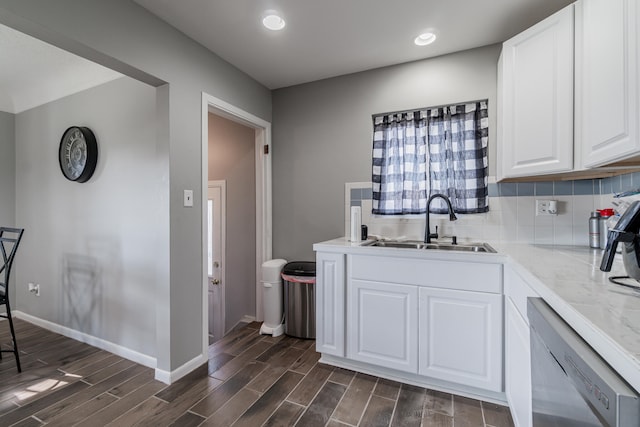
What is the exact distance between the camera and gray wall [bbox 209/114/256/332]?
3146 millimetres

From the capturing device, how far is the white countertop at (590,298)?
1.77 feet

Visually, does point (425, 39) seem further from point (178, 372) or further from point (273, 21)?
point (178, 372)

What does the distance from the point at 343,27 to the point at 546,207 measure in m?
1.95

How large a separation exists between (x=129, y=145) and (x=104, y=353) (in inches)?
69.8

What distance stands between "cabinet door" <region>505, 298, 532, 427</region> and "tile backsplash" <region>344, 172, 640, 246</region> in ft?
2.61

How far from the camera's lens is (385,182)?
2537mm

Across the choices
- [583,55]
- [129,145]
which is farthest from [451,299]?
[129,145]

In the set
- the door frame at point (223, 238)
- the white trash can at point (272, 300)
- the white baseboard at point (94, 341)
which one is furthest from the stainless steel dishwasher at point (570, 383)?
the door frame at point (223, 238)

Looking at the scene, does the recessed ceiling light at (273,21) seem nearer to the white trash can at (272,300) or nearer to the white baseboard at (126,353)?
the white trash can at (272,300)

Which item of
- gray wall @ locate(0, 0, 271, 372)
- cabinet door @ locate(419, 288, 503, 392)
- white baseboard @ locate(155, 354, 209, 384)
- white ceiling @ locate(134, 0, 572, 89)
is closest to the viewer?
gray wall @ locate(0, 0, 271, 372)

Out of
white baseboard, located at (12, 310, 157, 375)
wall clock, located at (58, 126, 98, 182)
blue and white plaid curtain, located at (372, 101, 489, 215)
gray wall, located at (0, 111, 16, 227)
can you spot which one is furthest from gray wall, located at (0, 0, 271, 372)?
gray wall, located at (0, 111, 16, 227)

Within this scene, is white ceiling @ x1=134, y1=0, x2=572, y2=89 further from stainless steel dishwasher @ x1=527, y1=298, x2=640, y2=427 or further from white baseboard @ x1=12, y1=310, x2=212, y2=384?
white baseboard @ x1=12, y1=310, x2=212, y2=384

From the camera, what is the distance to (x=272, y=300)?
2.64 m

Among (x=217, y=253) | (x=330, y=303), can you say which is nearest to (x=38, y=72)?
(x=217, y=253)
